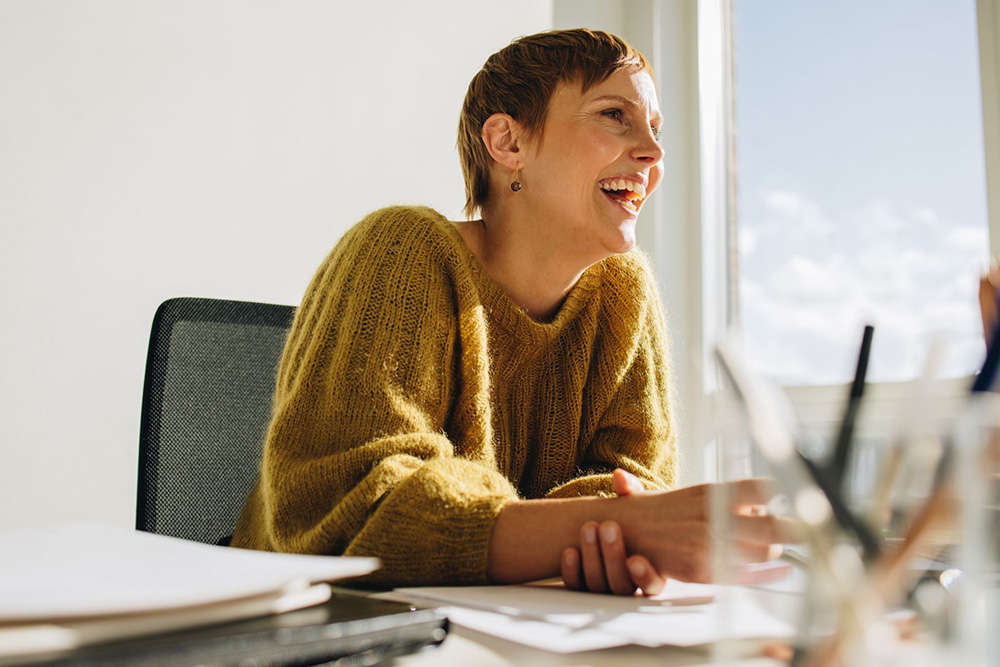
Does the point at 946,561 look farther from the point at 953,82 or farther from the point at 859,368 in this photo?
the point at 953,82

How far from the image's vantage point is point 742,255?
8.71ft

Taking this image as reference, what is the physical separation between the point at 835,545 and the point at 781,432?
4cm

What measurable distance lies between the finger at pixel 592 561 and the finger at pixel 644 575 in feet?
0.10

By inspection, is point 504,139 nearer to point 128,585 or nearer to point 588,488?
point 588,488

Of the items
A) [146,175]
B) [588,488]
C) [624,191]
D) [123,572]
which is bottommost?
[588,488]

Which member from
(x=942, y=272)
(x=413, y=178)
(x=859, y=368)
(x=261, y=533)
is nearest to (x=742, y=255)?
(x=942, y=272)

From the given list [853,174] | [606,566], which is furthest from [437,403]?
[853,174]

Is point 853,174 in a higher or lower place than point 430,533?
higher

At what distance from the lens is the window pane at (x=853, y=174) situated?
2117 millimetres

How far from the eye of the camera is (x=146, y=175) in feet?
6.06

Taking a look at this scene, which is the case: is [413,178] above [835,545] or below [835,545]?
above

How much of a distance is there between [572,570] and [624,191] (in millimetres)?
744

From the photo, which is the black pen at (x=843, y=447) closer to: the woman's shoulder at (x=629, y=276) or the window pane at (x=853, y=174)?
the woman's shoulder at (x=629, y=276)

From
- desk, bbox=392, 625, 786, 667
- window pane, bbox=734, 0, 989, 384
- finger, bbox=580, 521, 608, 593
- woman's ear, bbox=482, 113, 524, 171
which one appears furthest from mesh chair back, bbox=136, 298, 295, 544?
window pane, bbox=734, 0, 989, 384
